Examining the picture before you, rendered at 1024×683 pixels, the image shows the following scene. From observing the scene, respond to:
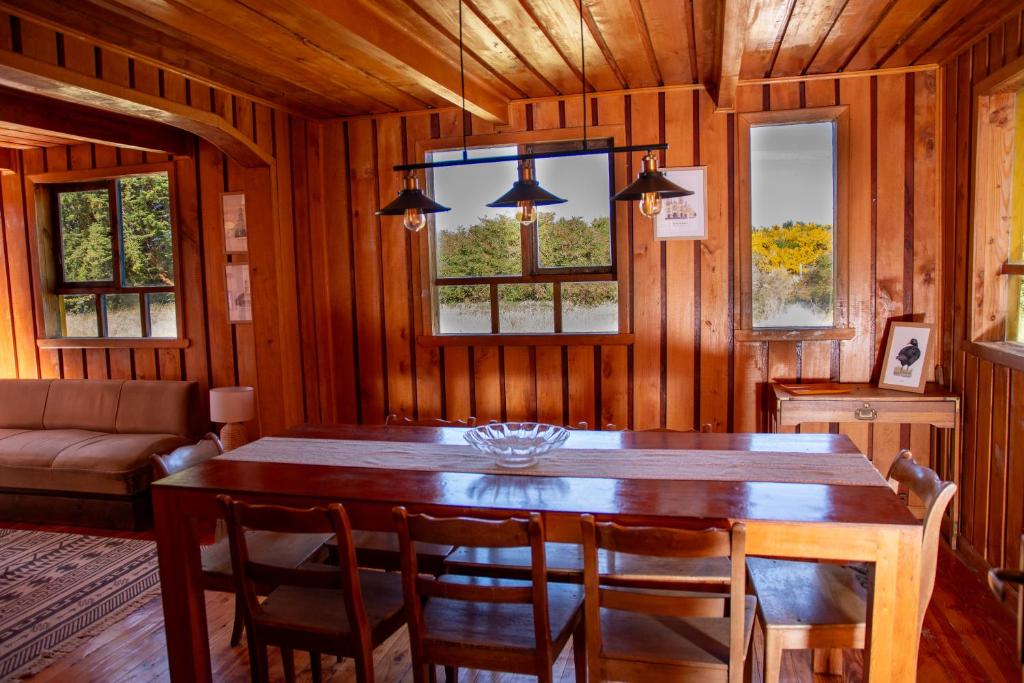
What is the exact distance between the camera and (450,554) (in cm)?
273

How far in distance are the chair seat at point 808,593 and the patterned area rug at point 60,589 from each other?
271 centimetres

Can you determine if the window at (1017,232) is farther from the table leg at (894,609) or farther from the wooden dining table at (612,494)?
the table leg at (894,609)

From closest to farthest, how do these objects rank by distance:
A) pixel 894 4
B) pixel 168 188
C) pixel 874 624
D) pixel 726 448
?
pixel 874 624 → pixel 726 448 → pixel 894 4 → pixel 168 188

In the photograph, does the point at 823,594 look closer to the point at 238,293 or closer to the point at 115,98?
the point at 115,98

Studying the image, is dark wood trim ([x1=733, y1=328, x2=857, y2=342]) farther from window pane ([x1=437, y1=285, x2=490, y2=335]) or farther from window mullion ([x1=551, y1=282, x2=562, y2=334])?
window pane ([x1=437, y1=285, x2=490, y2=335])

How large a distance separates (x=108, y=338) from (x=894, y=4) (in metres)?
5.37

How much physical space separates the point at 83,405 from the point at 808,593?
4.88m

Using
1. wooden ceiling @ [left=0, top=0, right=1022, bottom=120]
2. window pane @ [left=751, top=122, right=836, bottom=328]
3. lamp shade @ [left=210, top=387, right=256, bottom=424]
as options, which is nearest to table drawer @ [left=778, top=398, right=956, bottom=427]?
window pane @ [left=751, top=122, right=836, bottom=328]

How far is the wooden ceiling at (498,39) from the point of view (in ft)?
9.12

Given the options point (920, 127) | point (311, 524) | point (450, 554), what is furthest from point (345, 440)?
point (920, 127)

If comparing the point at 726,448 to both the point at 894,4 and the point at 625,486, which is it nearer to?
the point at 625,486

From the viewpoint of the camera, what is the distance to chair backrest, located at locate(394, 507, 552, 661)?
6.11 ft

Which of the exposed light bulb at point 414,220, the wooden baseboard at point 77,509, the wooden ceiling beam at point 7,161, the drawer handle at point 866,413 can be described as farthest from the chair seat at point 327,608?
the wooden ceiling beam at point 7,161

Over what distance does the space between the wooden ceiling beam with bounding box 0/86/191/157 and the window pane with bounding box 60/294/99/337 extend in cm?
138
